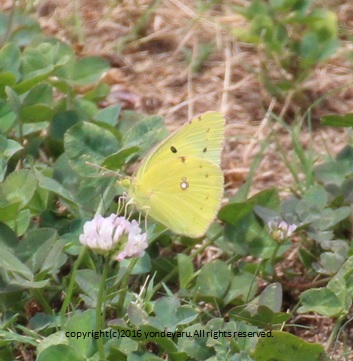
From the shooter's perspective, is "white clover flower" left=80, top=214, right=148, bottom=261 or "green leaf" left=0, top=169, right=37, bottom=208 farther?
"green leaf" left=0, top=169, right=37, bottom=208

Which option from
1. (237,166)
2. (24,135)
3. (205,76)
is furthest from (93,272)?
(205,76)

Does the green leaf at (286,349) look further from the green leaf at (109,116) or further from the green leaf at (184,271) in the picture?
the green leaf at (109,116)

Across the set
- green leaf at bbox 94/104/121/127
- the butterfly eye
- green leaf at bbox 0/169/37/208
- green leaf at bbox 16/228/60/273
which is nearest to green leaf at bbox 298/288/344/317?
the butterfly eye

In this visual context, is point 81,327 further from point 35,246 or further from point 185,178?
point 185,178

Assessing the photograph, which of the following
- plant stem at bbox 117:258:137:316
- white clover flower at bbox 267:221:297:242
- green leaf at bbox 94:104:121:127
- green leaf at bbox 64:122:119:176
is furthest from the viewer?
green leaf at bbox 94:104:121:127

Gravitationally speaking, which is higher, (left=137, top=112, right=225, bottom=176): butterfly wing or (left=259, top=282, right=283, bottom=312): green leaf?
(left=137, top=112, right=225, bottom=176): butterfly wing

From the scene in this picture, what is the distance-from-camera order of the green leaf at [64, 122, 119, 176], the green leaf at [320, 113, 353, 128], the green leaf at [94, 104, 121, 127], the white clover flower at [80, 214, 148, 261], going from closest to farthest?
1. the white clover flower at [80, 214, 148, 261]
2. the green leaf at [64, 122, 119, 176]
3. the green leaf at [320, 113, 353, 128]
4. the green leaf at [94, 104, 121, 127]

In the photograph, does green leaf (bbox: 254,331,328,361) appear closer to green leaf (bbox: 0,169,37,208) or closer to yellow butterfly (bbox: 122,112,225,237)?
yellow butterfly (bbox: 122,112,225,237)

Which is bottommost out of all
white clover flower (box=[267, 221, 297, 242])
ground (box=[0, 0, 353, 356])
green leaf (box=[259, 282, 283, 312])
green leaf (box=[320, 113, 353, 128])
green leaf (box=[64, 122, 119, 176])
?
ground (box=[0, 0, 353, 356])
